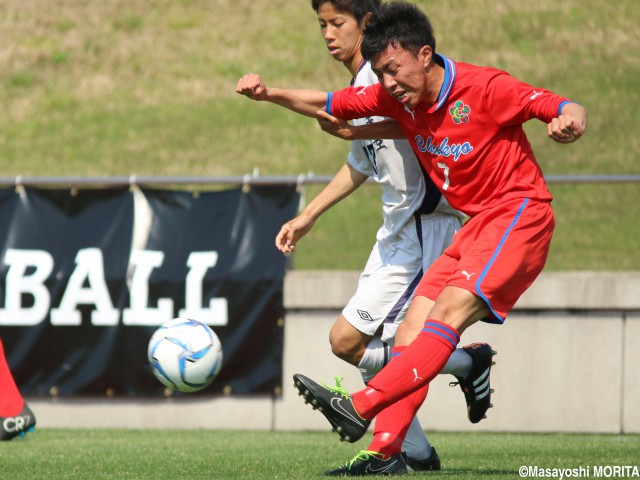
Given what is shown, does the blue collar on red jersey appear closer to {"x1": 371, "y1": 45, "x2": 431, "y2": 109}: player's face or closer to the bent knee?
{"x1": 371, "y1": 45, "x2": 431, "y2": 109}: player's face

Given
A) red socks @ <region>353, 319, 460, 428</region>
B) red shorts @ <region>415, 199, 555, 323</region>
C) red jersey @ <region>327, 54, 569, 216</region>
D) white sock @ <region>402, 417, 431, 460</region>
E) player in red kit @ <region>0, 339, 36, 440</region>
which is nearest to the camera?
red socks @ <region>353, 319, 460, 428</region>

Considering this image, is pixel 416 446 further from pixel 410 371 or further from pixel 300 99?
pixel 300 99

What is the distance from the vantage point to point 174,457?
687cm

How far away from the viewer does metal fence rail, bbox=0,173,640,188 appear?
962 cm

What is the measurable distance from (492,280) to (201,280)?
459 centimetres

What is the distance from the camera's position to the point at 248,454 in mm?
7059

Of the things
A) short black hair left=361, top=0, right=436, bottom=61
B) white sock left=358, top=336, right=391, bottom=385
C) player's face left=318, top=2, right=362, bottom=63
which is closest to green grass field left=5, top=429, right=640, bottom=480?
white sock left=358, top=336, right=391, bottom=385

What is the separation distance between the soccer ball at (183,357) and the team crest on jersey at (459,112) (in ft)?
6.85

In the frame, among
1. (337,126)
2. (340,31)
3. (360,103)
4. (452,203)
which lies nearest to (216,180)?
(340,31)

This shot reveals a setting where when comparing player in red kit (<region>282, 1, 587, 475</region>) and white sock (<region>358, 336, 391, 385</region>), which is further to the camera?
white sock (<region>358, 336, 391, 385</region>)

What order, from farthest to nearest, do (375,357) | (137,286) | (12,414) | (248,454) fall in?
(137,286) → (12,414) → (248,454) → (375,357)

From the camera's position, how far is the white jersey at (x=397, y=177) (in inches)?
249

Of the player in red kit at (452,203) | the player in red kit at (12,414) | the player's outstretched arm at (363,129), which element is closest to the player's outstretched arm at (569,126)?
the player in red kit at (452,203)

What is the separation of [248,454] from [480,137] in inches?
107
